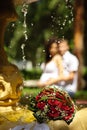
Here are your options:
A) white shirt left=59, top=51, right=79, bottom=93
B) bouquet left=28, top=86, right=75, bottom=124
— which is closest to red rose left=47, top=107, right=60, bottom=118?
bouquet left=28, top=86, right=75, bottom=124

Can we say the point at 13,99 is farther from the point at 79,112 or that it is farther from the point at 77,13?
the point at 77,13

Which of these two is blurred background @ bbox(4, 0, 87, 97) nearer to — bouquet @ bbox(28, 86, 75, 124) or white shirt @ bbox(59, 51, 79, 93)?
white shirt @ bbox(59, 51, 79, 93)

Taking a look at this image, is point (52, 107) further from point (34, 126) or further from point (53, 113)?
point (34, 126)

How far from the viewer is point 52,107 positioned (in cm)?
490

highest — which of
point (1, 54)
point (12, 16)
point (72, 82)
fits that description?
point (12, 16)

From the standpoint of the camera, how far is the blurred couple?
8772mm

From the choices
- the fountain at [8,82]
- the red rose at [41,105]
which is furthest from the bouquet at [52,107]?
the fountain at [8,82]

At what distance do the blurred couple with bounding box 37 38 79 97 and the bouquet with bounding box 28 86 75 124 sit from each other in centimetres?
359

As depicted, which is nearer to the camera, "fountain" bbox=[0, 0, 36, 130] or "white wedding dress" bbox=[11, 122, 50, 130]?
"white wedding dress" bbox=[11, 122, 50, 130]

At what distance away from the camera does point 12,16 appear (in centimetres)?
598

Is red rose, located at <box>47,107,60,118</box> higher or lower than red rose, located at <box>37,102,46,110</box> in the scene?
lower

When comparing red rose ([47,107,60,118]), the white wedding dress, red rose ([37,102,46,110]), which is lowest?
the white wedding dress

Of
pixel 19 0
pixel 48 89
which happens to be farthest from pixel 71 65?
pixel 48 89

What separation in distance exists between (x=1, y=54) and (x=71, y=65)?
112 inches
